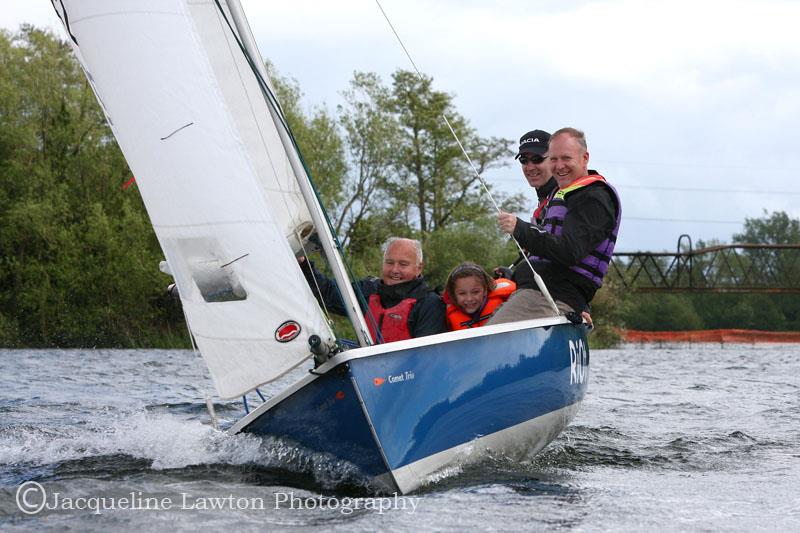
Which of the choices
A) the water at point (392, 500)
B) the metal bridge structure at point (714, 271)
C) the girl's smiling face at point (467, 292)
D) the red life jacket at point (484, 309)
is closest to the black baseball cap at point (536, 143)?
the red life jacket at point (484, 309)

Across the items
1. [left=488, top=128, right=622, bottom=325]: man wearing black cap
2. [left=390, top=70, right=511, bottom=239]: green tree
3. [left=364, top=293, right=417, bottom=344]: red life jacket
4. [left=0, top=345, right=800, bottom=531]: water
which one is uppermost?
[left=390, top=70, right=511, bottom=239]: green tree

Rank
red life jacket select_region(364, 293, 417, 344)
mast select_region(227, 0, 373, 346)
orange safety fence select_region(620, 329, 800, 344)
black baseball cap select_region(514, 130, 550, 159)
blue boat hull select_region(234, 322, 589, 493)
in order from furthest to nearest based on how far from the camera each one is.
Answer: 1. orange safety fence select_region(620, 329, 800, 344)
2. black baseball cap select_region(514, 130, 550, 159)
3. red life jacket select_region(364, 293, 417, 344)
4. mast select_region(227, 0, 373, 346)
5. blue boat hull select_region(234, 322, 589, 493)

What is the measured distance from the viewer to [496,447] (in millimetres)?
5066

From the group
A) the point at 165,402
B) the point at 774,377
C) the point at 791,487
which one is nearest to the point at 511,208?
the point at 774,377

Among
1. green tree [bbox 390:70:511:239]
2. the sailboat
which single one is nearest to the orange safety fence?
green tree [bbox 390:70:511:239]

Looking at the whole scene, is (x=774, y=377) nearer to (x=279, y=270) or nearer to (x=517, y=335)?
(x=517, y=335)

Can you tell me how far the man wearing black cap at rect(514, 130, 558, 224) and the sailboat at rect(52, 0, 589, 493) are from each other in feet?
5.35

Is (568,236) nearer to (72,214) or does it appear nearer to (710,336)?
(72,214)

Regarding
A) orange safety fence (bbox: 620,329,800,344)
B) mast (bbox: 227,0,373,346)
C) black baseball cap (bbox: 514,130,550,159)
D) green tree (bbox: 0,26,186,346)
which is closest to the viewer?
mast (bbox: 227,0,373,346)

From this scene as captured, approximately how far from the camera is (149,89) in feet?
14.4

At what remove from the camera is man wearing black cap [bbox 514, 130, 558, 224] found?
6.02 metres

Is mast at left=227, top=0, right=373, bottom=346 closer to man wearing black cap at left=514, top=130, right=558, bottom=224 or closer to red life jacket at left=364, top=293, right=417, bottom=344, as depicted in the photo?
red life jacket at left=364, top=293, right=417, bottom=344

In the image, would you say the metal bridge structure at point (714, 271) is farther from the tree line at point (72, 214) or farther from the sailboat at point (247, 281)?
the sailboat at point (247, 281)

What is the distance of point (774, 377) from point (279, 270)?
44.3ft
